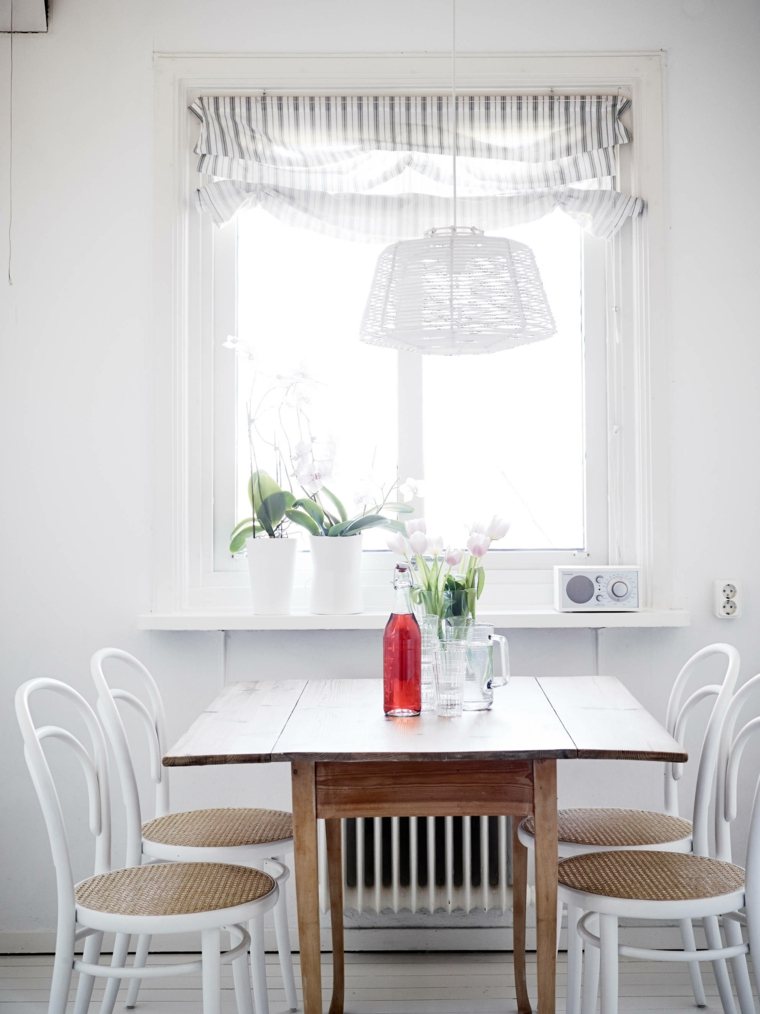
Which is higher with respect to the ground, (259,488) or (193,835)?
(259,488)

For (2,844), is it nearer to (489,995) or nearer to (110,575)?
(110,575)

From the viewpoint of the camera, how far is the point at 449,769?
1743mm

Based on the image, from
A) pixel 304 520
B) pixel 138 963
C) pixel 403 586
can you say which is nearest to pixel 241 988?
pixel 138 963

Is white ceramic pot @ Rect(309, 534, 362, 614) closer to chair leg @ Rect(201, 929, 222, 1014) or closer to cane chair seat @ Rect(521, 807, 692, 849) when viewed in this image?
cane chair seat @ Rect(521, 807, 692, 849)

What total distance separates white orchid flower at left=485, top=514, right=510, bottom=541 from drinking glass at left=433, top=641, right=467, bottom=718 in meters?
0.24

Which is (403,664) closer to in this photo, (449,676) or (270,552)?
(449,676)

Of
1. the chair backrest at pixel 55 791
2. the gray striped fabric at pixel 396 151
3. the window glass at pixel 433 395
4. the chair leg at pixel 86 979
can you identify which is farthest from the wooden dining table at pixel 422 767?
the gray striped fabric at pixel 396 151

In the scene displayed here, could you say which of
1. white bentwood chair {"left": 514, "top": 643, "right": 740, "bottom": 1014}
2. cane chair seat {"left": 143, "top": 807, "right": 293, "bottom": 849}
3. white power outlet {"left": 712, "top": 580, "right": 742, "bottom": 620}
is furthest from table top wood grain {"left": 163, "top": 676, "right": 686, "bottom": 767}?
white power outlet {"left": 712, "top": 580, "right": 742, "bottom": 620}

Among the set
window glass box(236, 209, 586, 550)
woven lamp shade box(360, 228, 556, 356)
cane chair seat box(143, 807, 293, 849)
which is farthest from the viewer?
window glass box(236, 209, 586, 550)

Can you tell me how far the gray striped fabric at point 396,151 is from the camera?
279 centimetres

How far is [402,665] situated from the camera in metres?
1.97

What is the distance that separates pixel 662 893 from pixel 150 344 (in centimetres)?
186

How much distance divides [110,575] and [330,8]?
1668 mm

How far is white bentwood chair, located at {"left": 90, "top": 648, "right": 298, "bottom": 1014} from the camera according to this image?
2.10 meters
